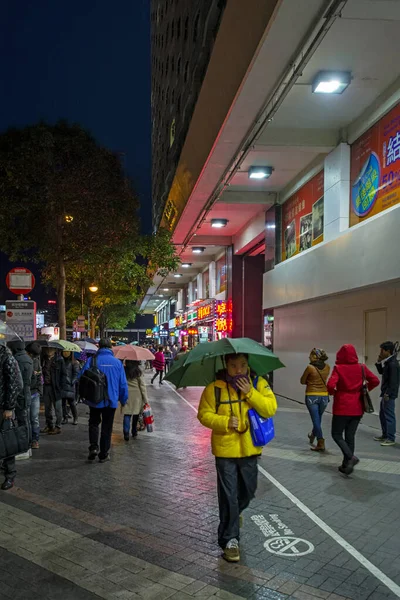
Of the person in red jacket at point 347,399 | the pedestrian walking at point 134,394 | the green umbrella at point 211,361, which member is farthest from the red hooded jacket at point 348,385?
the pedestrian walking at point 134,394

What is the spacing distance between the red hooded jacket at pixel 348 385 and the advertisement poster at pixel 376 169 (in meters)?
4.41

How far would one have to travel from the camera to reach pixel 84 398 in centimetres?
740

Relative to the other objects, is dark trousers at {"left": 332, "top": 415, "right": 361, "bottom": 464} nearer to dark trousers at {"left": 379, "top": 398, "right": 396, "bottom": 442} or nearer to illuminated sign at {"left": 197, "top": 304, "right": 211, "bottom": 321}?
dark trousers at {"left": 379, "top": 398, "right": 396, "bottom": 442}

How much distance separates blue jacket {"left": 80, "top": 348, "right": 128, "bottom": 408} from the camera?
296 inches

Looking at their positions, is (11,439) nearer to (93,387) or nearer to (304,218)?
(93,387)

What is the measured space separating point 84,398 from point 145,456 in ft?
4.92

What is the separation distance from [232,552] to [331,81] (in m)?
8.79

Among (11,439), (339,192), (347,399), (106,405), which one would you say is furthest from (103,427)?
(339,192)

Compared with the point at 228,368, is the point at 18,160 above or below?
above

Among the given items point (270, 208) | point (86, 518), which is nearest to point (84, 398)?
point (86, 518)

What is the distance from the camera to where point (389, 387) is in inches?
341

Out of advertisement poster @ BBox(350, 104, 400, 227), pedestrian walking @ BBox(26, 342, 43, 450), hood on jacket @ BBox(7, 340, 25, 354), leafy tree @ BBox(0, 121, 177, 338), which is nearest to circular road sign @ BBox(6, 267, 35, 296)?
pedestrian walking @ BBox(26, 342, 43, 450)

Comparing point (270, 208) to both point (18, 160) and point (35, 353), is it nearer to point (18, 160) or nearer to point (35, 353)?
point (18, 160)

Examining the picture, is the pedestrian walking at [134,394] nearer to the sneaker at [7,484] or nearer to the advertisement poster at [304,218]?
the sneaker at [7,484]
